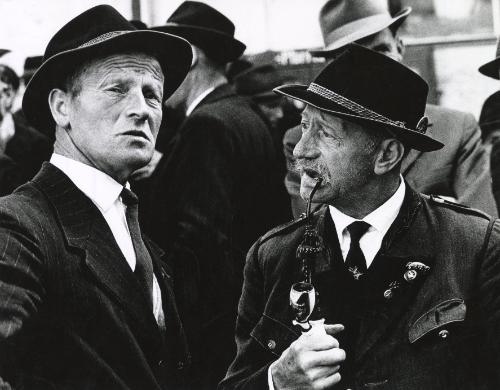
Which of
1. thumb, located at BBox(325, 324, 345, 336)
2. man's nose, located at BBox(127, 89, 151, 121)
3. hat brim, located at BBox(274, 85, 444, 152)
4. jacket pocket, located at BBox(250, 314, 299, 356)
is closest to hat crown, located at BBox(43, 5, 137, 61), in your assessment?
man's nose, located at BBox(127, 89, 151, 121)

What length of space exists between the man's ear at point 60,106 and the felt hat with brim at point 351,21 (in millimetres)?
1822

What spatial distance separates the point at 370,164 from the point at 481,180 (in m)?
1.04

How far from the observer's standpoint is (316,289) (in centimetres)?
238

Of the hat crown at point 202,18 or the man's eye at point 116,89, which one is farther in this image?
the hat crown at point 202,18

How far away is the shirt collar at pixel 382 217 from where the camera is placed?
7.85ft

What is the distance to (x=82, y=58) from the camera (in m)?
2.39

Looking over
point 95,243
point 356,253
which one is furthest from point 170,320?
point 356,253

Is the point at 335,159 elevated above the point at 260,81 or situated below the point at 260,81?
above

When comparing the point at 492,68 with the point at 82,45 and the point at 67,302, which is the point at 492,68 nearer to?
the point at 82,45

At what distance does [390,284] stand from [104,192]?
0.98 meters

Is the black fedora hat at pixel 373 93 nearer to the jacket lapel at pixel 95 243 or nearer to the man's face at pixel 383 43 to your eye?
the jacket lapel at pixel 95 243

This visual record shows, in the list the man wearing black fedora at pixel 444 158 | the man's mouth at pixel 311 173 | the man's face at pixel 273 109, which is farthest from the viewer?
the man's face at pixel 273 109

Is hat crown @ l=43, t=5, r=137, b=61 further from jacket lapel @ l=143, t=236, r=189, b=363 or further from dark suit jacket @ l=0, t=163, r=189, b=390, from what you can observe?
jacket lapel @ l=143, t=236, r=189, b=363

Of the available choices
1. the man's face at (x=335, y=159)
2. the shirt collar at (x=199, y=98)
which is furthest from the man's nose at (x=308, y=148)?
the shirt collar at (x=199, y=98)
